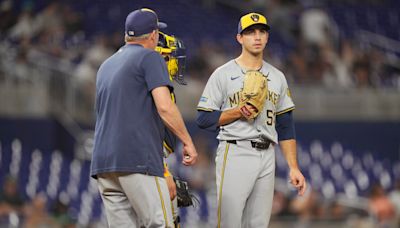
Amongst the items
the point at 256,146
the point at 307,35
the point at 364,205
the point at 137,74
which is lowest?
the point at 364,205

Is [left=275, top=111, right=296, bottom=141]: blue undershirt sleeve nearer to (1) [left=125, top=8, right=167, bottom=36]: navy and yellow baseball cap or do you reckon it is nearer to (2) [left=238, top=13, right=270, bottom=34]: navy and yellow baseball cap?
(2) [left=238, top=13, right=270, bottom=34]: navy and yellow baseball cap

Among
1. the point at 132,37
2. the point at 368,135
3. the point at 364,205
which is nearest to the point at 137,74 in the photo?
the point at 132,37

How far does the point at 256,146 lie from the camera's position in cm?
673

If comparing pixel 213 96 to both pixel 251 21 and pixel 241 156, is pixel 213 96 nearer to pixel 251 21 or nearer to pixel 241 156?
pixel 241 156

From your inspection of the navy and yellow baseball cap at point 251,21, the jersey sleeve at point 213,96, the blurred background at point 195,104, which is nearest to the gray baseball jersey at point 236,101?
the jersey sleeve at point 213,96

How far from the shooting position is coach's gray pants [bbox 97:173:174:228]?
19.7 ft

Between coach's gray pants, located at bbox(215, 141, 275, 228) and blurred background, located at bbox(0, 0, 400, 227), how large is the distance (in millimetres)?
4935

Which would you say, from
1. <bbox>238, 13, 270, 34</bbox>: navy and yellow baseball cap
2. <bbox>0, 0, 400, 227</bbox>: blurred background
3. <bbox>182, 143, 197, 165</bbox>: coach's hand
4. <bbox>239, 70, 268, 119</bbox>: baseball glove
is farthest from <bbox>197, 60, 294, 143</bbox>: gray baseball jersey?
<bbox>0, 0, 400, 227</bbox>: blurred background

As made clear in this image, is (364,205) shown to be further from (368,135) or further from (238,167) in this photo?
(238,167)

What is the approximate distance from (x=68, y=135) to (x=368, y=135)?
4755 millimetres

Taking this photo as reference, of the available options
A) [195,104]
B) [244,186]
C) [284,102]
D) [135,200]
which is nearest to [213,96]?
[284,102]

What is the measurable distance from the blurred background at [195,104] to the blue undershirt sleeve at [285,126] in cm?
489

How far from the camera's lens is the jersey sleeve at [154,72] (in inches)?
235

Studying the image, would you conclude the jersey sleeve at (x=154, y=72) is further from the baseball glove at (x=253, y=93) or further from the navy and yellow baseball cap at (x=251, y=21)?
the navy and yellow baseball cap at (x=251, y=21)
